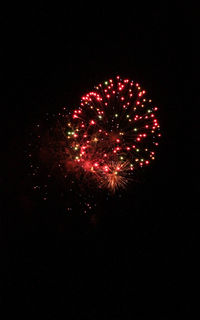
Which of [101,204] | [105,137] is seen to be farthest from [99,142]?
[101,204]

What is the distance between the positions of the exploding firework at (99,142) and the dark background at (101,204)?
0.58 m

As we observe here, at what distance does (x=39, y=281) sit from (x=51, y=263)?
1.23ft

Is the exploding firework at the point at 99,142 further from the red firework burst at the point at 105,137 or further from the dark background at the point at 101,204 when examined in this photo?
the dark background at the point at 101,204

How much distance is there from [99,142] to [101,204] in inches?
53.5

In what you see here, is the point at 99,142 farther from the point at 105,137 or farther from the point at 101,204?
the point at 101,204

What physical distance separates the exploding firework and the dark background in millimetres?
576

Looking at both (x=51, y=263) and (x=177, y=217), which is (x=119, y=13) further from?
(x=51, y=263)

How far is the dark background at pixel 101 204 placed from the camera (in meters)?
4.54

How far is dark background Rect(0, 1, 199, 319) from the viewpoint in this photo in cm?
454

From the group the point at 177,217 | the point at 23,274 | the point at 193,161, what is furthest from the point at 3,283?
the point at 193,161

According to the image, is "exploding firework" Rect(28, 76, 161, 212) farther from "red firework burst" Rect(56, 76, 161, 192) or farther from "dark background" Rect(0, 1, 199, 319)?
"dark background" Rect(0, 1, 199, 319)

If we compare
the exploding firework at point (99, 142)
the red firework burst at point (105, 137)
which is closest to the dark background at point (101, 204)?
the exploding firework at point (99, 142)

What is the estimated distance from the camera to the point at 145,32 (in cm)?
639

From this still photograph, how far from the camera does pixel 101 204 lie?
5211 millimetres
